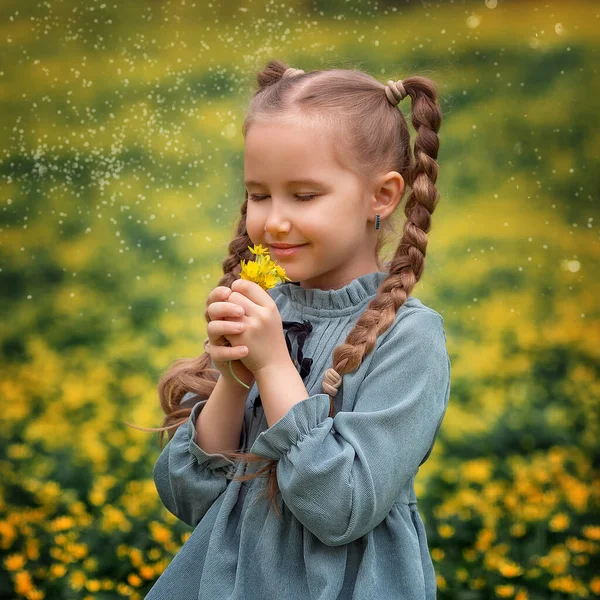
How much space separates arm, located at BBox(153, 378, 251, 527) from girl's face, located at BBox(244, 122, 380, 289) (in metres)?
0.28

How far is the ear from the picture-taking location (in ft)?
5.45

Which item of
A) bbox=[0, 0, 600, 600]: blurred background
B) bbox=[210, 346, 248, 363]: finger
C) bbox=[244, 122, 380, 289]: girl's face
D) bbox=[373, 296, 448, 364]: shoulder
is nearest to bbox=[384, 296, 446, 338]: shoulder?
bbox=[373, 296, 448, 364]: shoulder

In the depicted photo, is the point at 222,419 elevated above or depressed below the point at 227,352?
below

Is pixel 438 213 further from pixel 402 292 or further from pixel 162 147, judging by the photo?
pixel 402 292

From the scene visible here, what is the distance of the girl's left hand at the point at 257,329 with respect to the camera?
1.49 meters

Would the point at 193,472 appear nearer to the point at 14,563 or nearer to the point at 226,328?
the point at 226,328

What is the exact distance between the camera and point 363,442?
1459mm

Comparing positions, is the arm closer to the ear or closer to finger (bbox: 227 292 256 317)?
finger (bbox: 227 292 256 317)

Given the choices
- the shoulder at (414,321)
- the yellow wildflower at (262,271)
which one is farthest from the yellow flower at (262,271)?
the shoulder at (414,321)

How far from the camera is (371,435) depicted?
4.80 ft

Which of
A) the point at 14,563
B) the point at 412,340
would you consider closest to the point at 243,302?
the point at 412,340

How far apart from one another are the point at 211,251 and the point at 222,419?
1883 millimetres

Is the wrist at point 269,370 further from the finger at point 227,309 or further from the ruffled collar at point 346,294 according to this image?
the ruffled collar at point 346,294

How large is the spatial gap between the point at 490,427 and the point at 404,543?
5.44 ft
